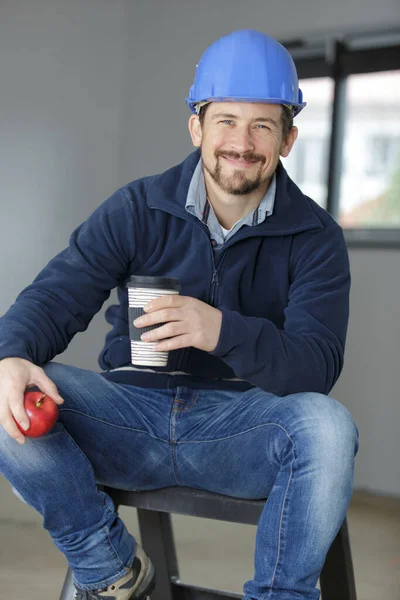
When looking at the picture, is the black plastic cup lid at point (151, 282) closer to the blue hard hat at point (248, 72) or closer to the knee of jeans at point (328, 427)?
the knee of jeans at point (328, 427)

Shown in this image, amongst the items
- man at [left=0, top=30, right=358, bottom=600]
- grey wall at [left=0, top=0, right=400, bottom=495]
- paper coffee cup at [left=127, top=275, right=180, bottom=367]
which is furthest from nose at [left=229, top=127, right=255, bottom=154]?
grey wall at [left=0, top=0, right=400, bottom=495]

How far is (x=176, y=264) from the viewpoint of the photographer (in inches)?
65.2

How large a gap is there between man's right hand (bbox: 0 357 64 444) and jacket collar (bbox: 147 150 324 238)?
0.48 metres

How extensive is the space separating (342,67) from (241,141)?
2.42 meters

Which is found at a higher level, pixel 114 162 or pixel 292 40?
pixel 292 40

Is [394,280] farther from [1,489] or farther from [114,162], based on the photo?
[1,489]

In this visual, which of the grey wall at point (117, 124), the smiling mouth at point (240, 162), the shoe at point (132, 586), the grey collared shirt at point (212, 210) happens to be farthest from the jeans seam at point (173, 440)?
the grey wall at point (117, 124)

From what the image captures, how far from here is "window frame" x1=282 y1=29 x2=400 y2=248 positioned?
3682 millimetres

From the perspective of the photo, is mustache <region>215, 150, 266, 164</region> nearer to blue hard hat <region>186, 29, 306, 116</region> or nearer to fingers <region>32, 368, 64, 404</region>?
blue hard hat <region>186, 29, 306, 116</region>

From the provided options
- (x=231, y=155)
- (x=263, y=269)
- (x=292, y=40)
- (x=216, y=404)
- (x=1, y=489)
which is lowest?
(x=1, y=489)

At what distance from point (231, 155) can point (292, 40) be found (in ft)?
7.94

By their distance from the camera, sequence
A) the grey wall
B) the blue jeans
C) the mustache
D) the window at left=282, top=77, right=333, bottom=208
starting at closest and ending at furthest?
the blue jeans < the mustache < the grey wall < the window at left=282, top=77, right=333, bottom=208

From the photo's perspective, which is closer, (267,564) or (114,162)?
(267,564)

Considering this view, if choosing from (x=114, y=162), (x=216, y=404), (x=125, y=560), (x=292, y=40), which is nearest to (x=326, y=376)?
(x=216, y=404)
